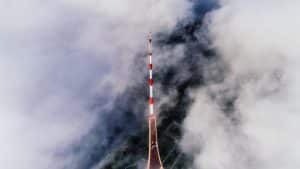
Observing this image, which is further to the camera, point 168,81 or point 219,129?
point 168,81

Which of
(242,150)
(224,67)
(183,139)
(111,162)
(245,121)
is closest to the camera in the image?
(111,162)

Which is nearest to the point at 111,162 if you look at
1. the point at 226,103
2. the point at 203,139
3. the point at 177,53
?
the point at 203,139

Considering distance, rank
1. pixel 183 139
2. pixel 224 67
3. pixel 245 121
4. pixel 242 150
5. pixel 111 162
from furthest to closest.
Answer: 1. pixel 224 67
2. pixel 245 121
3. pixel 242 150
4. pixel 183 139
5. pixel 111 162

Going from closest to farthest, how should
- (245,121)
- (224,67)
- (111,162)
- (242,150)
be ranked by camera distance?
(111,162), (242,150), (245,121), (224,67)

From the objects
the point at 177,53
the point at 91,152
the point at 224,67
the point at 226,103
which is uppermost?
the point at 177,53

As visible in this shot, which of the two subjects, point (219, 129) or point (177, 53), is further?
point (177, 53)

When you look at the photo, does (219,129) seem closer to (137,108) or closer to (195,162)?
(195,162)

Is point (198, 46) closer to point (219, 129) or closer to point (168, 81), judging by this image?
point (168, 81)

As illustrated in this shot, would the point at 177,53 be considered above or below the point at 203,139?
above

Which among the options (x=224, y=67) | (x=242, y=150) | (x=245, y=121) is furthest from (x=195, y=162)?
(x=224, y=67)
